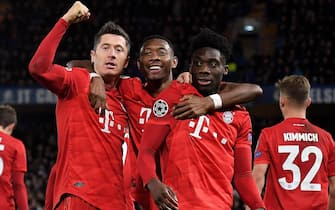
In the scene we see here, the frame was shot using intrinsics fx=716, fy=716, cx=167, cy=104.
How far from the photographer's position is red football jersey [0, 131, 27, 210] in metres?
6.95

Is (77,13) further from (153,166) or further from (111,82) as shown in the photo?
(153,166)

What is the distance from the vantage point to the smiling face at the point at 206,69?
173 inches

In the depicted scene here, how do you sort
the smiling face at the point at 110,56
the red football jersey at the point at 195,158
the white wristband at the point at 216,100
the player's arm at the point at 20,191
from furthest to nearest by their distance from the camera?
1. the player's arm at the point at 20,191
2. the smiling face at the point at 110,56
3. the white wristband at the point at 216,100
4. the red football jersey at the point at 195,158

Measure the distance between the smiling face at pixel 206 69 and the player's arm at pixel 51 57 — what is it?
0.74m

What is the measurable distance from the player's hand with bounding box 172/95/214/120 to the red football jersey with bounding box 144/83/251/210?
4 cm

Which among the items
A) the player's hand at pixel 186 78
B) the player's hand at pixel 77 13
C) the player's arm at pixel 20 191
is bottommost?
the player's arm at pixel 20 191

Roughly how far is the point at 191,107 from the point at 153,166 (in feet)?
1.41

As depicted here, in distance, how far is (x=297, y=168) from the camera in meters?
5.51

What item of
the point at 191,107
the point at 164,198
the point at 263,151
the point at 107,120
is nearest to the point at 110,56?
the point at 107,120

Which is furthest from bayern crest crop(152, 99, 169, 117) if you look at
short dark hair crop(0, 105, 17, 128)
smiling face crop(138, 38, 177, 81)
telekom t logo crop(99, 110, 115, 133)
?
short dark hair crop(0, 105, 17, 128)

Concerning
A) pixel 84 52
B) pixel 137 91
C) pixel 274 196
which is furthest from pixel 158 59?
pixel 84 52

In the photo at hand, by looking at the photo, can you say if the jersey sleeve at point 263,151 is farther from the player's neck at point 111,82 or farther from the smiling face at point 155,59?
the player's neck at point 111,82

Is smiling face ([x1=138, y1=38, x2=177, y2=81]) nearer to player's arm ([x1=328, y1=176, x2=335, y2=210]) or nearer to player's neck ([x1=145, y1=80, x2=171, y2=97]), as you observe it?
player's neck ([x1=145, y1=80, x2=171, y2=97])

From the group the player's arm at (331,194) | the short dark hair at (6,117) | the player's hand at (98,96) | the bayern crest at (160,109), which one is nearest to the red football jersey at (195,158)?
the bayern crest at (160,109)
